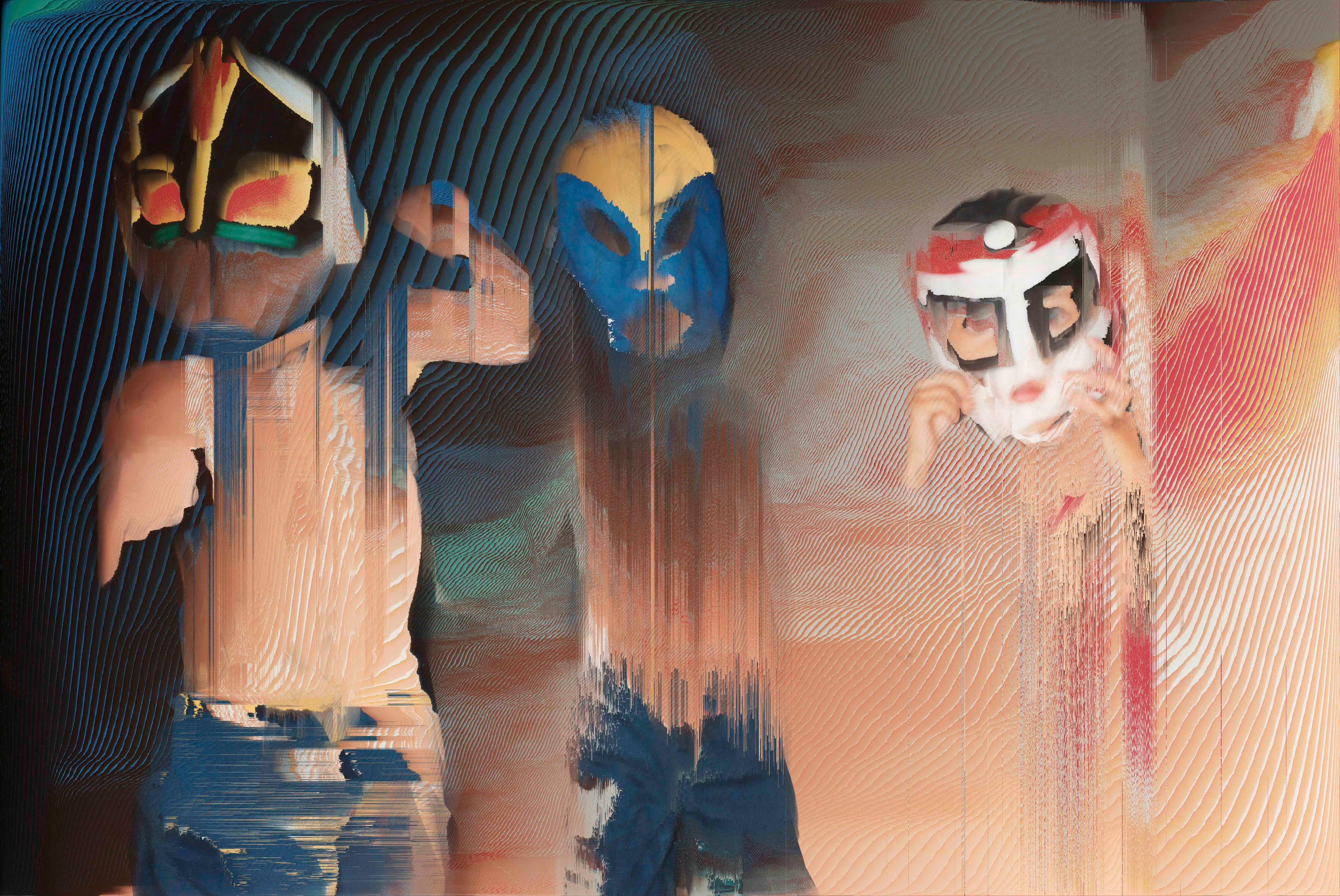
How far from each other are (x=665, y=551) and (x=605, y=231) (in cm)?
58

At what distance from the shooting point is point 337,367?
5.54ft

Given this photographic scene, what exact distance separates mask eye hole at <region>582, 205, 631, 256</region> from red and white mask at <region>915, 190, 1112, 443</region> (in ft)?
1.71

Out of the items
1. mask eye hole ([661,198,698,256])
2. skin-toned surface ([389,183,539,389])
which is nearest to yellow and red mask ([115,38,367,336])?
skin-toned surface ([389,183,539,389])

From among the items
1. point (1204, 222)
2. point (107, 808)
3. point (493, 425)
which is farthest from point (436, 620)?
point (1204, 222)

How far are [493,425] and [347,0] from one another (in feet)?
2.63

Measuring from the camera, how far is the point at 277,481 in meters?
1.69

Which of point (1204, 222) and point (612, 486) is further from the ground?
point (1204, 222)

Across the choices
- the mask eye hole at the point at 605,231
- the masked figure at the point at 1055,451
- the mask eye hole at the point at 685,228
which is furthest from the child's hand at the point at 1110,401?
the mask eye hole at the point at 605,231

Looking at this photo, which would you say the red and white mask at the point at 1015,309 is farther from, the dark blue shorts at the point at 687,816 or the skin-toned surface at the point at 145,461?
the skin-toned surface at the point at 145,461


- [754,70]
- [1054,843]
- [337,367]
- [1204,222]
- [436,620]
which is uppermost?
[754,70]

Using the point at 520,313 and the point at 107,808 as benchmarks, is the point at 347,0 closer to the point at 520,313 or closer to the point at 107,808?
the point at 520,313

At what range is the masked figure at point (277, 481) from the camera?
1.67 meters

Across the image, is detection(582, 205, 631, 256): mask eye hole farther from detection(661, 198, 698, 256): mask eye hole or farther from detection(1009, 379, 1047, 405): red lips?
detection(1009, 379, 1047, 405): red lips

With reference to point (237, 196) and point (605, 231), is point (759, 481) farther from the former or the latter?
point (237, 196)
